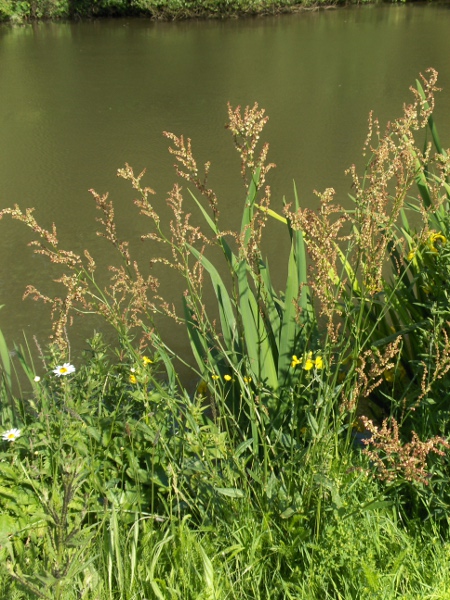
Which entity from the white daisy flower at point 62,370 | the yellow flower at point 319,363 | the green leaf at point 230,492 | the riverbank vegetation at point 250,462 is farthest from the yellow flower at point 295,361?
the white daisy flower at point 62,370

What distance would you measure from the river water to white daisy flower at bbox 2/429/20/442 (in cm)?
156

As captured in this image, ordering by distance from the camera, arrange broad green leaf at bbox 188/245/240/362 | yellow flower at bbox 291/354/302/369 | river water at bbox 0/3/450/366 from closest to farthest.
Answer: yellow flower at bbox 291/354/302/369 → broad green leaf at bbox 188/245/240/362 → river water at bbox 0/3/450/366

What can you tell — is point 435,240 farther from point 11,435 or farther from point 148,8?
point 148,8

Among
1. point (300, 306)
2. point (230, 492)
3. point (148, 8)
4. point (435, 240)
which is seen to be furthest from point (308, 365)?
point (148, 8)

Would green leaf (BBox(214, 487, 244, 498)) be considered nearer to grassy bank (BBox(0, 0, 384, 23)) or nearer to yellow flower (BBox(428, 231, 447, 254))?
yellow flower (BBox(428, 231, 447, 254))

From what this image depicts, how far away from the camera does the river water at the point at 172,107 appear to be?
15.5 ft

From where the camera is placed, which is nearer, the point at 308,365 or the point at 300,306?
the point at 308,365

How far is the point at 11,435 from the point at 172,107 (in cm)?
672

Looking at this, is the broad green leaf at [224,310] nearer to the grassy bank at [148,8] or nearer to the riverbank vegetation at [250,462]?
the riverbank vegetation at [250,462]

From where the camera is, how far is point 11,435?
5.37 ft

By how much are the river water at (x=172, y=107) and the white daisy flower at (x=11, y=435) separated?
1.56m

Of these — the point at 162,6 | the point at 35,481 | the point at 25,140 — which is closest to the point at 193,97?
the point at 25,140

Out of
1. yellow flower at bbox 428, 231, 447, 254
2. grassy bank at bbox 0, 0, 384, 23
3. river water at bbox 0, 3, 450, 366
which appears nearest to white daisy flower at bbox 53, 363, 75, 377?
yellow flower at bbox 428, 231, 447, 254

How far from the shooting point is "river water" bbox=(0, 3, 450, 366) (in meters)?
4.73
